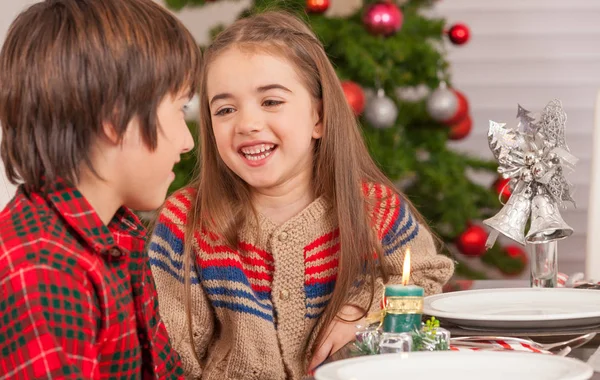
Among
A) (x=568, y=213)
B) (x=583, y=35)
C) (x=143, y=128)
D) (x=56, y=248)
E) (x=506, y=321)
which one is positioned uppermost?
(x=583, y=35)

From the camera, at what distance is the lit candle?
2.90 ft

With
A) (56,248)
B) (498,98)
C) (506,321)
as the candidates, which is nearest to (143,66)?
(56,248)

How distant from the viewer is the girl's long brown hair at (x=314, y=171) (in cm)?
159

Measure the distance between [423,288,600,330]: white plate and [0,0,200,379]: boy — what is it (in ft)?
1.27

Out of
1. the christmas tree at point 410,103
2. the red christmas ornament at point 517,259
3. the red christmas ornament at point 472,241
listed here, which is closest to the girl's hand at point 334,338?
the christmas tree at point 410,103

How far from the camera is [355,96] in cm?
263

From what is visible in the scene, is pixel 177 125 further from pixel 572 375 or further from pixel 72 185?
pixel 572 375

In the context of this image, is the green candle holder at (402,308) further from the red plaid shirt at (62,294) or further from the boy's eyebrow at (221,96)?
the boy's eyebrow at (221,96)

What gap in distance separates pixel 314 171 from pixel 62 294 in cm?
91

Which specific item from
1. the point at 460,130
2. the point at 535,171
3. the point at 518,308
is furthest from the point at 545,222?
the point at 460,130

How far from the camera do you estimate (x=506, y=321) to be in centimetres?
106

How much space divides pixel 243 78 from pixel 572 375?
965 millimetres

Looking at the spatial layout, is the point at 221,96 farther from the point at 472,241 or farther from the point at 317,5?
the point at 472,241

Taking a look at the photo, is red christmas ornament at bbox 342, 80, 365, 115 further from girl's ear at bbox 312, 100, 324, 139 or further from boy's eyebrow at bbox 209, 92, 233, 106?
boy's eyebrow at bbox 209, 92, 233, 106
